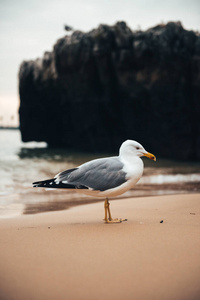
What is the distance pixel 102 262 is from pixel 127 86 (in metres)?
19.3

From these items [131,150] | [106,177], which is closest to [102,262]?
[106,177]

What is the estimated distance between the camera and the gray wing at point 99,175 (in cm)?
399

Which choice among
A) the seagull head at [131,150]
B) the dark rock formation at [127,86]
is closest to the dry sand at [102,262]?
the seagull head at [131,150]

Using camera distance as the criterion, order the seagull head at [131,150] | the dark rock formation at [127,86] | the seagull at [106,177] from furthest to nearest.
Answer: the dark rock formation at [127,86] → the seagull head at [131,150] → the seagull at [106,177]

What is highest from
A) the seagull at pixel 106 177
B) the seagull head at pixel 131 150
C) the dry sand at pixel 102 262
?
the seagull head at pixel 131 150

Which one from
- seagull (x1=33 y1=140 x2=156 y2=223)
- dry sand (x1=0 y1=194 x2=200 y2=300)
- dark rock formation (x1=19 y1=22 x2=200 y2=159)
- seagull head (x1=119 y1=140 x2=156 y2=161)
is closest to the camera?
dry sand (x1=0 y1=194 x2=200 y2=300)

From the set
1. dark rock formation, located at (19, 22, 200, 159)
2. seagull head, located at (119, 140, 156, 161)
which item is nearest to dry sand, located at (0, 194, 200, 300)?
seagull head, located at (119, 140, 156, 161)

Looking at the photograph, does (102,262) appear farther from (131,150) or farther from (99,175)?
(131,150)

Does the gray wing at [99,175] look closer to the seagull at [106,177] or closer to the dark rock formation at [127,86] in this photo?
the seagull at [106,177]

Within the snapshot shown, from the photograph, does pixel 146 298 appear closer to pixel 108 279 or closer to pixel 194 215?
pixel 108 279

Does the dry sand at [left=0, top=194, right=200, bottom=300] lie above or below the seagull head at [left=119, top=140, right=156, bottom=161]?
below

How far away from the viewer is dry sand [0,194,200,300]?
2.24m

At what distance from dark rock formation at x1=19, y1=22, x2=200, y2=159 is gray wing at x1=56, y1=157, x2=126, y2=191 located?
621 inches

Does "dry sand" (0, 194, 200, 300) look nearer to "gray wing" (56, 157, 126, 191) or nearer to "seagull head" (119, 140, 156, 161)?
"gray wing" (56, 157, 126, 191)
